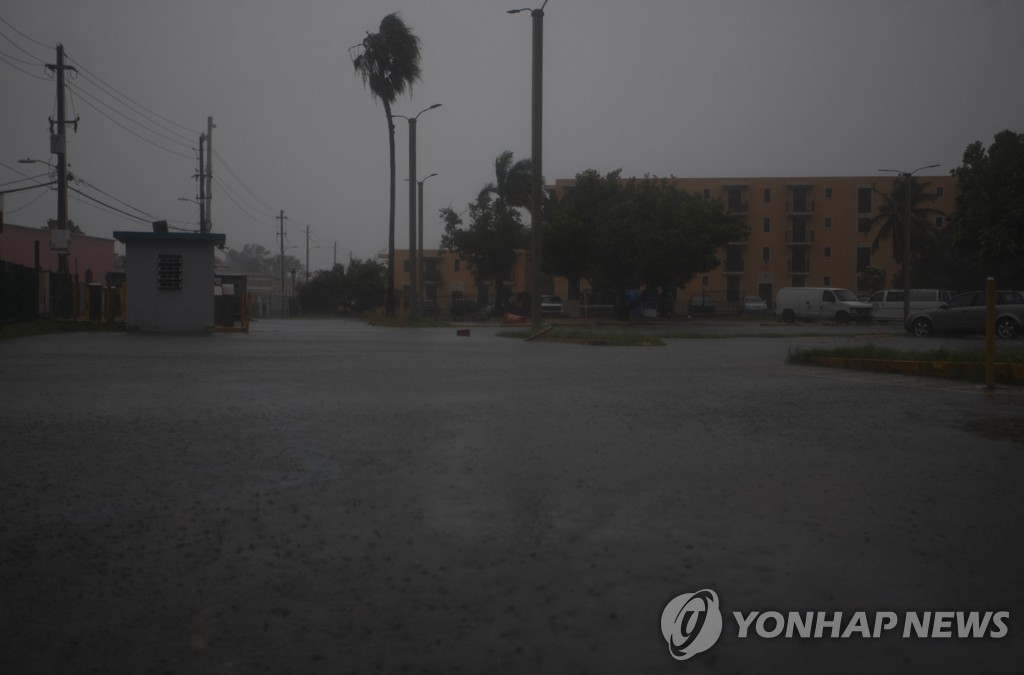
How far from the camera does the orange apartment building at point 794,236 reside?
3514 inches

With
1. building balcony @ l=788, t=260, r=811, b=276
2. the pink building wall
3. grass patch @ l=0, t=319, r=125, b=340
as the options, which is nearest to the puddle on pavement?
grass patch @ l=0, t=319, r=125, b=340

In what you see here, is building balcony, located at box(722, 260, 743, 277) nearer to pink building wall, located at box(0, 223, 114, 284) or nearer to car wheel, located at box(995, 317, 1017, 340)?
pink building wall, located at box(0, 223, 114, 284)

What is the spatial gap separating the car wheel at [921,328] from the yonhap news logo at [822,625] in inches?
1136

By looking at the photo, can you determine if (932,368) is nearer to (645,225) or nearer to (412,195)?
(412,195)

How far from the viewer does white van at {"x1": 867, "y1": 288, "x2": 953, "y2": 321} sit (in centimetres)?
4947

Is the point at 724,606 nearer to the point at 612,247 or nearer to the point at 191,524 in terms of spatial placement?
the point at 191,524

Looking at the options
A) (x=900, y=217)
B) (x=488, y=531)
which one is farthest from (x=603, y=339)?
(x=900, y=217)

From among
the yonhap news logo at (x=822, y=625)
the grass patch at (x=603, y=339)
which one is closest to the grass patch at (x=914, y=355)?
the grass patch at (x=603, y=339)

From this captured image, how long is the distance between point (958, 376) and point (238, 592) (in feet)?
37.4

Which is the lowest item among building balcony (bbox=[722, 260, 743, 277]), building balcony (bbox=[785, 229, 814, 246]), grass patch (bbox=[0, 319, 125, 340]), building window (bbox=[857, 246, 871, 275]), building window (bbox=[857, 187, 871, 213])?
grass patch (bbox=[0, 319, 125, 340])

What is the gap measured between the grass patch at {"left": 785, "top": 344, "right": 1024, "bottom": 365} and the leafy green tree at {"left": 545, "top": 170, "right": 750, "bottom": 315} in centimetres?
3546

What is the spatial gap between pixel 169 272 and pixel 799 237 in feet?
235

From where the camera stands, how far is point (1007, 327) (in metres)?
28.8

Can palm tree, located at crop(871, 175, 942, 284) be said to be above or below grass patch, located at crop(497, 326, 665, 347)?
above
